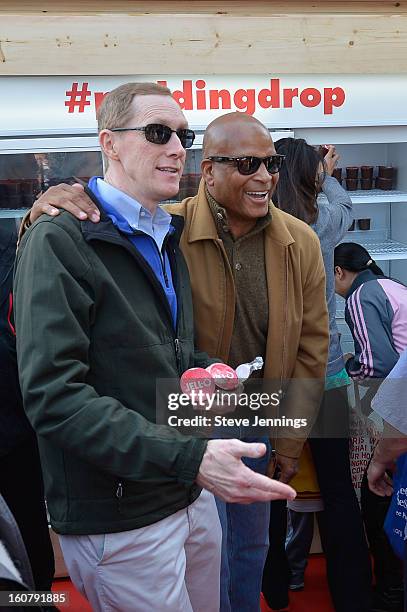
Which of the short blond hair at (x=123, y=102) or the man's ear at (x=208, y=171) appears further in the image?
the man's ear at (x=208, y=171)

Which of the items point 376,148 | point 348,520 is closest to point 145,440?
point 348,520

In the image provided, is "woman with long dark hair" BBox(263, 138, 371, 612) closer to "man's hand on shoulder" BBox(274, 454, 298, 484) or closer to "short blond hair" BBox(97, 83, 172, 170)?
"man's hand on shoulder" BBox(274, 454, 298, 484)

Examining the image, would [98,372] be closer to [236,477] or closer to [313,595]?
[236,477]

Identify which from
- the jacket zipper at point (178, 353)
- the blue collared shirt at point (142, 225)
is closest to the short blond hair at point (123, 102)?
the blue collared shirt at point (142, 225)

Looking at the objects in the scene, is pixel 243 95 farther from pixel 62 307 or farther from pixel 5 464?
pixel 62 307

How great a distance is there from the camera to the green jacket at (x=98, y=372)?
1445mm

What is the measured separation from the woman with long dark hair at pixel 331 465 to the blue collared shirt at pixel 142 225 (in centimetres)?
120

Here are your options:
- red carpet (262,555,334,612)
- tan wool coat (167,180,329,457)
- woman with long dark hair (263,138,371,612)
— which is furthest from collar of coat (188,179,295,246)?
red carpet (262,555,334,612)

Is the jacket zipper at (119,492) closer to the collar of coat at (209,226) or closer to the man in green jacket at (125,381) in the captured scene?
the man in green jacket at (125,381)

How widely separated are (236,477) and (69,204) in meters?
0.77

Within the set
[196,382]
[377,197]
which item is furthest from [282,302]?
[377,197]

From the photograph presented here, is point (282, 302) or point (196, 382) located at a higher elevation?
point (282, 302)

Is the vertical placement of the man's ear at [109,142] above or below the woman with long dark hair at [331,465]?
above

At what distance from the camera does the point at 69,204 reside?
1.66 m
